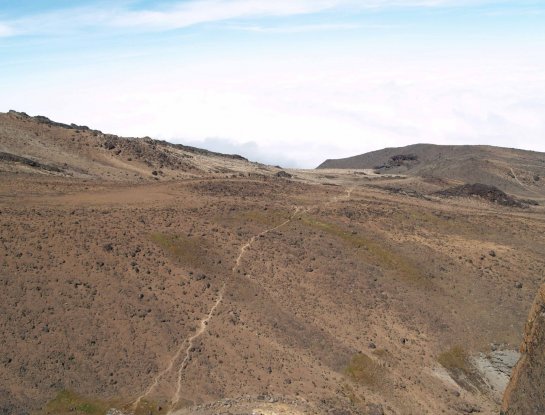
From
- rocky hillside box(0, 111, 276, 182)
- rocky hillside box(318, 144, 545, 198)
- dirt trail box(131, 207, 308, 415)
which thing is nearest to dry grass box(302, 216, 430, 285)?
dirt trail box(131, 207, 308, 415)

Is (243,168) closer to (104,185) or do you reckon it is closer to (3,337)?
(104,185)

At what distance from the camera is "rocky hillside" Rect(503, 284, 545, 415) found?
16141 mm

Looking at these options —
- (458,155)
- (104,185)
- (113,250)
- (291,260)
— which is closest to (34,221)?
(113,250)

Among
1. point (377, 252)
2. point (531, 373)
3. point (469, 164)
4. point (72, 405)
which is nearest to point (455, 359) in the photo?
point (377, 252)

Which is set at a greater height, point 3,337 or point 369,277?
point 369,277

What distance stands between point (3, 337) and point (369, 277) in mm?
23387

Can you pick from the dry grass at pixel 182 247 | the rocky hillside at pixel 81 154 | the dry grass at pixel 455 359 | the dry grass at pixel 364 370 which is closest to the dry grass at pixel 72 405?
the dry grass at pixel 182 247

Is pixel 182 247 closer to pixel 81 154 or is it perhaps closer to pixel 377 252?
pixel 377 252

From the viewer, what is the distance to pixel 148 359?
26547 millimetres

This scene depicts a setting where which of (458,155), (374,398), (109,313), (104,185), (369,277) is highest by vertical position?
(458,155)

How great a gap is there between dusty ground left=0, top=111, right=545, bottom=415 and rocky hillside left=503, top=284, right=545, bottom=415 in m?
10.3

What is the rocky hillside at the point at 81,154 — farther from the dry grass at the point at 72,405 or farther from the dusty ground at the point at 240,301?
the dry grass at the point at 72,405

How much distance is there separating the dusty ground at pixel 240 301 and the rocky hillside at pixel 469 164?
196 ft

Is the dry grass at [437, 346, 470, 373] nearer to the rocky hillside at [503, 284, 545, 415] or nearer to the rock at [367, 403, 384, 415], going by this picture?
the rock at [367, 403, 384, 415]
